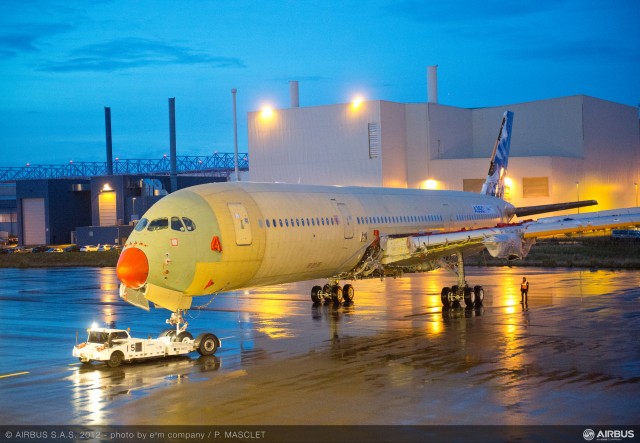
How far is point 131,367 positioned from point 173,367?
1.26m

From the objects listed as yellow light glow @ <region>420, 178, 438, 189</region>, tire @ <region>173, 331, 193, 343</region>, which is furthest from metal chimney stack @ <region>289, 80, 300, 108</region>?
tire @ <region>173, 331, 193, 343</region>

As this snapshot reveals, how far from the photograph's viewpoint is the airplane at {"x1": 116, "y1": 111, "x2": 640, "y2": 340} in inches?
985

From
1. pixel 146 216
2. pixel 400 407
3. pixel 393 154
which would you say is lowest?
pixel 400 407

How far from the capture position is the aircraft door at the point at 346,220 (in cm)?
3209

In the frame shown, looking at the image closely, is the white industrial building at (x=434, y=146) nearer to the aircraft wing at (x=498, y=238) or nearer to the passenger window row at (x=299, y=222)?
the aircraft wing at (x=498, y=238)

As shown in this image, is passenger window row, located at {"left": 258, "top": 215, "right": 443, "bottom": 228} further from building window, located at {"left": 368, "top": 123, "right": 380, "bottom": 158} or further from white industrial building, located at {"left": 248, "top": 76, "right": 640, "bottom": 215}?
white industrial building, located at {"left": 248, "top": 76, "right": 640, "bottom": 215}

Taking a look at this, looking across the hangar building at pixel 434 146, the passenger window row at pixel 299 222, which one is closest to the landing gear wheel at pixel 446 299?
the passenger window row at pixel 299 222

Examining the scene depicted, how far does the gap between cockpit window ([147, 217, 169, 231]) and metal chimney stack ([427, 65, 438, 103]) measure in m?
71.3

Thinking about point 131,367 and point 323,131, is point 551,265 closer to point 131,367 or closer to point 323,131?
point 323,131

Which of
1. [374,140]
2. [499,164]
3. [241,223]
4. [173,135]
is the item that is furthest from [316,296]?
[173,135]

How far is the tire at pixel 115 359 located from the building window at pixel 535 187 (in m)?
70.3

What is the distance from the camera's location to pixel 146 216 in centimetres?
2619

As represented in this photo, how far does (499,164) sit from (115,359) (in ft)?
106

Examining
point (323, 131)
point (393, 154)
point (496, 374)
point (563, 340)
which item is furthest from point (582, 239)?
point (496, 374)
